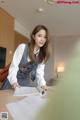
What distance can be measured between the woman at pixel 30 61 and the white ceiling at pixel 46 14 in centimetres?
290

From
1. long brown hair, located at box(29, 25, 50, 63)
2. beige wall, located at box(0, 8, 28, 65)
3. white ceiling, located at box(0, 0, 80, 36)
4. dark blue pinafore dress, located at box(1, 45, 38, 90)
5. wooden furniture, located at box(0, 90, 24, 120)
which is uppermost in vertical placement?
white ceiling, located at box(0, 0, 80, 36)

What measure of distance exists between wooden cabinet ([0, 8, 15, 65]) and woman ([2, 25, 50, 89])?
332cm

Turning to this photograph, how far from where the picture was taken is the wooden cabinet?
4.61 m

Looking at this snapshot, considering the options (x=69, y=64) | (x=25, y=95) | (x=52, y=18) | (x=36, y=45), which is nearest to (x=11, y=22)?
(x=52, y=18)

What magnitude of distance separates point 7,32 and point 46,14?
847 mm

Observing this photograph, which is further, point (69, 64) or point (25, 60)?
point (25, 60)

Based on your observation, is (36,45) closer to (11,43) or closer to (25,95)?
(25,95)

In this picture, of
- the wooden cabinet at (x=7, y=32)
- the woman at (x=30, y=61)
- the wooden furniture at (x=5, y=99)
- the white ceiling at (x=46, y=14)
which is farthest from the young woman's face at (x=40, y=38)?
the wooden cabinet at (x=7, y=32)

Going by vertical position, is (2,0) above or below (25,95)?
above

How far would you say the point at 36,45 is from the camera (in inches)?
51.9

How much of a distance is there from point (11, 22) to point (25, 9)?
602 millimetres

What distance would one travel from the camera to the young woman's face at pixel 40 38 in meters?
1.29

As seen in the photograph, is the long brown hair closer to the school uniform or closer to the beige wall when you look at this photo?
the school uniform

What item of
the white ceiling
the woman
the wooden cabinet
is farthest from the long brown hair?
the wooden cabinet
